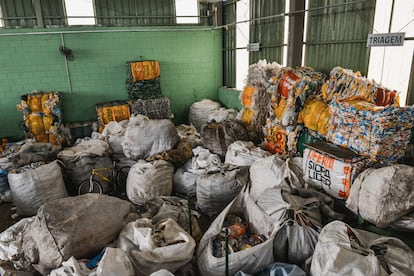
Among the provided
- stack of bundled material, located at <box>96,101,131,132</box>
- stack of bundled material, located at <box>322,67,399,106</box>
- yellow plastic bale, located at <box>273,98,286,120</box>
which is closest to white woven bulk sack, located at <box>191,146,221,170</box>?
yellow plastic bale, located at <box>273,98,286,120</box>

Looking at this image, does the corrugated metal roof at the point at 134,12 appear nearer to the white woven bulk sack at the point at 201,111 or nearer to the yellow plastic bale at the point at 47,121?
the white woven bulk sack at the point at 201,111

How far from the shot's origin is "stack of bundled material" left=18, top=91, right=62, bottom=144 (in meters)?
5.84

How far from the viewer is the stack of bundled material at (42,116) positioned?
5.84 metres

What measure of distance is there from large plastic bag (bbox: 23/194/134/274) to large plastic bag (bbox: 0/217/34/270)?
3.7 inches

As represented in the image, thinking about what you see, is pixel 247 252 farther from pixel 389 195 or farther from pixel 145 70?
pixel 145 70

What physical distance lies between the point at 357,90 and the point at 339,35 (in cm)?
133

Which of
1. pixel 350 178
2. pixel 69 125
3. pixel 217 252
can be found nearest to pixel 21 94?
pixel 69 125

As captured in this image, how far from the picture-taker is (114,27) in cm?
642

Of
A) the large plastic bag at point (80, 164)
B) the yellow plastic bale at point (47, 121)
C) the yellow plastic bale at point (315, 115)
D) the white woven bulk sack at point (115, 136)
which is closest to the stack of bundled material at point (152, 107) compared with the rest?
the white woven bulk sack at point (115, 136)

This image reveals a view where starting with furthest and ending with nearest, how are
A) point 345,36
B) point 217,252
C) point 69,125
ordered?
point 69,125
point 345,36
point 217,252

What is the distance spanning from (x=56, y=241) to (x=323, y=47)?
4.12 meters

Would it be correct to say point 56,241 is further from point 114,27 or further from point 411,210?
point 114,27

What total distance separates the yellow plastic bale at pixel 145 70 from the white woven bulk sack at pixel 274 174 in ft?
12.9

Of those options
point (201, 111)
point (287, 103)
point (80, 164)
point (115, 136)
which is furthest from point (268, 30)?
point (80, 164)
